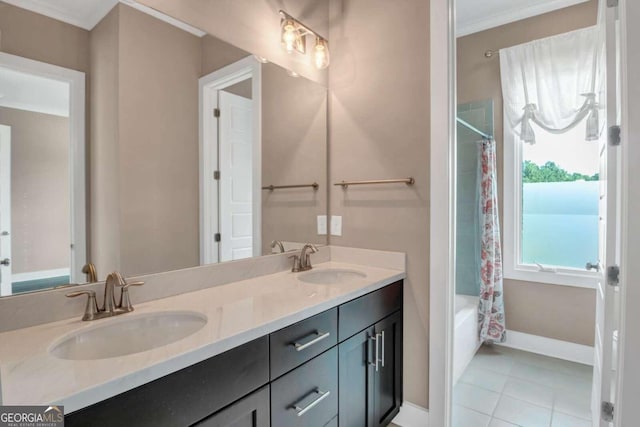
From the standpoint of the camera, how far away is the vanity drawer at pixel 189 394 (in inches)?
27.5

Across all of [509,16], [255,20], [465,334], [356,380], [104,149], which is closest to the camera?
[104,149]

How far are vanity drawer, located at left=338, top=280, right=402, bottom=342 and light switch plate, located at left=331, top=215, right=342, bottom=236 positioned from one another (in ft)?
1.70

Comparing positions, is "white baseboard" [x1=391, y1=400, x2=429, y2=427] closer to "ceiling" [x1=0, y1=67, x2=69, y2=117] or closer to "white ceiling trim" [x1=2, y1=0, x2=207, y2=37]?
"ceiling" [x1=0, y1=67, x2=69, y2=117]

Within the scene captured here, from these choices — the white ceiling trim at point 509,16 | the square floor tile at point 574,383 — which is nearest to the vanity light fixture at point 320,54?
the white ceiling trim at point 509,16

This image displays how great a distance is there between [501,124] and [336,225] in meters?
1.88

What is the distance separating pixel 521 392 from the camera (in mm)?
2104

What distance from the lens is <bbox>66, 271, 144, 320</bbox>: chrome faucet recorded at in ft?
3.44

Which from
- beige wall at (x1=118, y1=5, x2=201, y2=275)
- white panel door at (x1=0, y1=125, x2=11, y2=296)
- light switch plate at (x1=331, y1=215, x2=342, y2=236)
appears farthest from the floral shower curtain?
white panel door at (x1=0, y1=125, x2=11, y2=296)

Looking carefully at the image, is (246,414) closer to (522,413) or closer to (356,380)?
(356,380)

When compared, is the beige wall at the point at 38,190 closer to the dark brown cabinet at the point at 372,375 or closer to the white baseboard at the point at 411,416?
the dark brown cabinet at the point at 372,375

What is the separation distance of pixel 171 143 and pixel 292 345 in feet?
3.17

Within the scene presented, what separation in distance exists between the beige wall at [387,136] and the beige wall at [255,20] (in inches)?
5.9

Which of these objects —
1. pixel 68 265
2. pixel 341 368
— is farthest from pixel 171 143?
pixel 341 368

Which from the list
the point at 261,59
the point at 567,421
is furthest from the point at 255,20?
the point at 567,421
